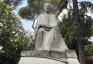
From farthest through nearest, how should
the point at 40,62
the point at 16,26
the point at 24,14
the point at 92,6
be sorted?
the point at 24,14
the point at 92,6
the point at 16,26
the point at 40,62

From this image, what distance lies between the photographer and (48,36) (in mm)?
4930

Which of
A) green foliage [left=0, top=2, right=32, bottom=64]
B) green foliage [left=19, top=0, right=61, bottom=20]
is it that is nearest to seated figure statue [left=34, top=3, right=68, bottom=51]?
green foliage [left=0, top=2, right=32, bottom=64]

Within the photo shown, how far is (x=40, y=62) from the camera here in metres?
4.35

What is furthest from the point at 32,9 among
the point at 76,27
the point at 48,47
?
the point at 48,47

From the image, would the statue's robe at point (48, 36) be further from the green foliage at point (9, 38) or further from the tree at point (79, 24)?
the tree at point (79, 24)

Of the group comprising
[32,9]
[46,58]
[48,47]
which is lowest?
[46,58]

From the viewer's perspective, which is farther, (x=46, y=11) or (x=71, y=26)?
(x=71, y=26)

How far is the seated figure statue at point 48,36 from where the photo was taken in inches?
189

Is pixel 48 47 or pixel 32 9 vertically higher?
pixel 32 9

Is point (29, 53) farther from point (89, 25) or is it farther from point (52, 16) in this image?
point (89, 25)

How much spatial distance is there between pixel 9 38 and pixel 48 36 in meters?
4.36

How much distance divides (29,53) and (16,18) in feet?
18.4

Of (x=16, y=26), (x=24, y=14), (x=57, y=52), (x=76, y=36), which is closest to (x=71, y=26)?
(x=76, y=36)

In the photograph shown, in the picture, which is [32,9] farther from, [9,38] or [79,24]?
[9,38]
